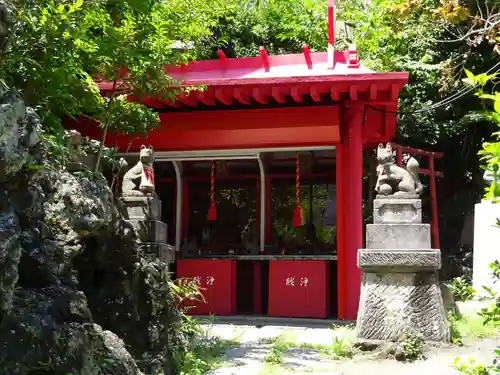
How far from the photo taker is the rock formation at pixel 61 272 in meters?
2.72

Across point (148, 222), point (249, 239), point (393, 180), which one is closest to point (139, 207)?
point (148, 222)

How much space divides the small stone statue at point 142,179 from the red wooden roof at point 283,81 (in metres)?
1.76

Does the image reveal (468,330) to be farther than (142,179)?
No

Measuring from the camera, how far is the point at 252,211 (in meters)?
12.5

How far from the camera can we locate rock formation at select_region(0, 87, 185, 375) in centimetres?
272

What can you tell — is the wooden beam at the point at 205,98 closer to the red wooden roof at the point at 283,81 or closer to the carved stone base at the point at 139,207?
the red wooden roof at the point at 283,81

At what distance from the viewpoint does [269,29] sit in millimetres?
20234

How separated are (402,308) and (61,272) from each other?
4833 millimetres

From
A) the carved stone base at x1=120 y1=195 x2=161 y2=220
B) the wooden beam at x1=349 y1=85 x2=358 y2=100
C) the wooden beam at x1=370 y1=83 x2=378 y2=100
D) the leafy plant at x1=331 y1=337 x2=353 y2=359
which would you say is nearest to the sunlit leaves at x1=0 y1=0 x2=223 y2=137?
the carved stone base at x1=120 y1=195 x2=161 y2=220

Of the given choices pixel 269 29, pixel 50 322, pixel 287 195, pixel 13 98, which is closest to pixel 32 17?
pixel 13 98

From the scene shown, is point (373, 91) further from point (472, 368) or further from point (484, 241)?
point (472, 368)

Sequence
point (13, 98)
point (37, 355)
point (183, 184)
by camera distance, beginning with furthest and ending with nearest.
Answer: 1. point (183, 184)
2. point (37, 355)
3. point (13, 98)

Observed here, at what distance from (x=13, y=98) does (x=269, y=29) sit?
1828cm

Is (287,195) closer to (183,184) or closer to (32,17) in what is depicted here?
(183,184)
